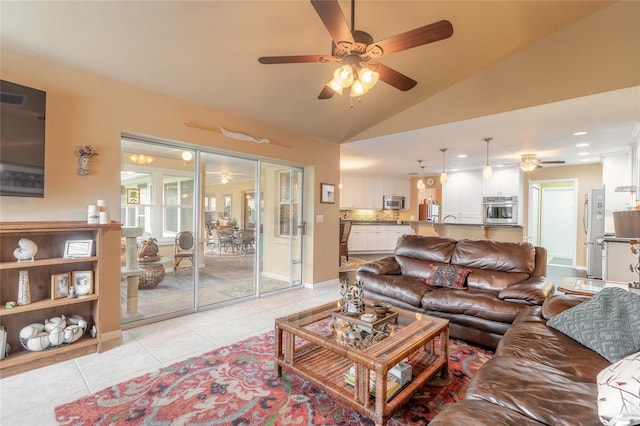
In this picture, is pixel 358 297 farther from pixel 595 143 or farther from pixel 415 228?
pixel 415 228

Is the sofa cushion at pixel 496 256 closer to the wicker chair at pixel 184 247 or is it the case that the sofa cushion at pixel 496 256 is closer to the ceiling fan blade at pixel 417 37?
the ceiling fan blade at pixel 417 37

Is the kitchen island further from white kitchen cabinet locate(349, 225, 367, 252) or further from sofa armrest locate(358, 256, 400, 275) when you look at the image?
sofa armrest locate(358, 256, 400, 275)

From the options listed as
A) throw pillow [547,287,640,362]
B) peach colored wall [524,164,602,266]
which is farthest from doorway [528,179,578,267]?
throw pillow [547,287,640,362]

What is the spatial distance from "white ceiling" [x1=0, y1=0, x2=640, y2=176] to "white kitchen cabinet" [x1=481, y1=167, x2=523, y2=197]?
2.22 meters

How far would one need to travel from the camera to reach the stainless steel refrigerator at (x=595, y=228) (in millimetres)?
5359

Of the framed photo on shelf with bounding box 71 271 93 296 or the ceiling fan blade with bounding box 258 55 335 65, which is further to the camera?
the framed photo on shelf with bounding box 71 271 93 296

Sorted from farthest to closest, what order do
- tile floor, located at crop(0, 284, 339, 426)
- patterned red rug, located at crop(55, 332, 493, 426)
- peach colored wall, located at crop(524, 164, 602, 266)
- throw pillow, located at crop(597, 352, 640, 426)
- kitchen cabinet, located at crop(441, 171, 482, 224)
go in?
kitchen cabinet, located at crop(441, 171, 482, 224), peach colored wall, located at crop(524, 164, 602, 266), tile floor, located at crop(0, 284, 339, 426), patterned red rug, located at crop(55, 332, 493, 426), throw pillow, located at crop(597, 352, 640, 426)

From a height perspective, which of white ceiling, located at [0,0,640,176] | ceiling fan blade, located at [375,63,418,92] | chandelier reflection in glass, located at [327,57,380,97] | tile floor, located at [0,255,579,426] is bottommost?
tile floor, located at [0,255,579,426]

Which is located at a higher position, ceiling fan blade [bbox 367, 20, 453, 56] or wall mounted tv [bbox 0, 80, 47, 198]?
ceiling fan blade [bbox 367, 20, 453, 56]

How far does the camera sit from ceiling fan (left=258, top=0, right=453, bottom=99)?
1672mm

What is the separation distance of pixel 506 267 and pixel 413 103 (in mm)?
2409

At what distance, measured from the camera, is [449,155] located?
5.90 metres

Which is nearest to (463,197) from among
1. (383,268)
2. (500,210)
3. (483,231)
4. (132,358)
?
(500,210)

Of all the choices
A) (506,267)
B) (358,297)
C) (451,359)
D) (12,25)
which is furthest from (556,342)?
(12,25)
